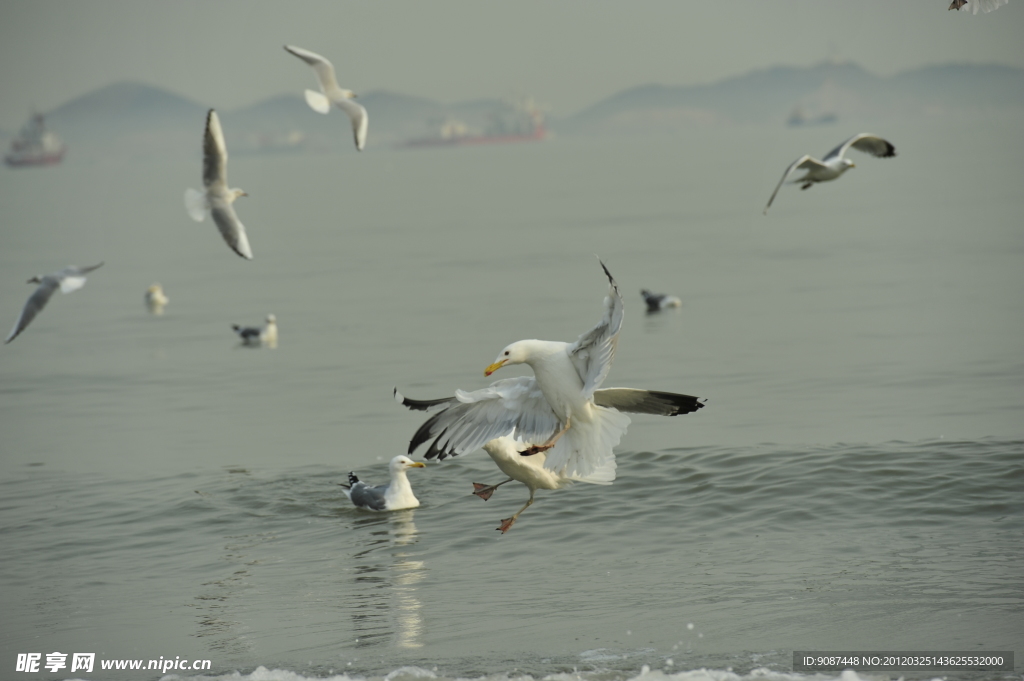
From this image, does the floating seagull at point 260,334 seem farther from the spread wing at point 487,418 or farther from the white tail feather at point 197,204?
the spread wing at point 487,418

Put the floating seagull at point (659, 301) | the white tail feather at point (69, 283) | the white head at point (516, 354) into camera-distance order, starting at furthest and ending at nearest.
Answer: the floating seagull at point (659, 301)
the white tail feather at point (69, 283)
the white head at point (516, 354)

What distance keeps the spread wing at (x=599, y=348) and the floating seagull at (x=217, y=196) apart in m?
4.28

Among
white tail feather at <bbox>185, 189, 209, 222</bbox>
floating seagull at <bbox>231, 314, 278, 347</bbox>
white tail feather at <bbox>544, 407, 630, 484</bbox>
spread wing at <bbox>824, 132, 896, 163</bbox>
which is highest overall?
spread wing at <bbox>824, 132, 896, 163</bbox>

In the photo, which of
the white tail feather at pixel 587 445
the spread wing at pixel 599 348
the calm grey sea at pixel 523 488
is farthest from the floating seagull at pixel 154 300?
the spread wing at pixel 599 348

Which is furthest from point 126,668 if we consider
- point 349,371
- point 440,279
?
point 440,279

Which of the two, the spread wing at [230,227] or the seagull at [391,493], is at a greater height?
the spread wing at [230,227]

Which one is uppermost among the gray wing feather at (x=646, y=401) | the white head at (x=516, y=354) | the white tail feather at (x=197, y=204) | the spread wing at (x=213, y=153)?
the spread wing at (x=213, y=153)

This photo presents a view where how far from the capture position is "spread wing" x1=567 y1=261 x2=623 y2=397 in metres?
8.23

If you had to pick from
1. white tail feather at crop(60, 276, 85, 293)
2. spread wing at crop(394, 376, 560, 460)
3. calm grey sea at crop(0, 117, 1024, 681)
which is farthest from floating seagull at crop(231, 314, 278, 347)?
spread wing at crop(394, 376, 560, 460)

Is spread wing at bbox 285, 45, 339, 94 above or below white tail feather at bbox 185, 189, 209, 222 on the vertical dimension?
above

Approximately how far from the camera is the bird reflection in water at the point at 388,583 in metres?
9.82

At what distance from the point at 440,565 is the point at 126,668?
2.92 m

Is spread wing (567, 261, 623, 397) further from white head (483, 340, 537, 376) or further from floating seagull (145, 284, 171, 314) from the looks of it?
floating seagull (145, 284, 171, 314)

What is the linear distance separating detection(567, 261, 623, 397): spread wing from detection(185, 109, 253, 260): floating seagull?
4.28 metres
